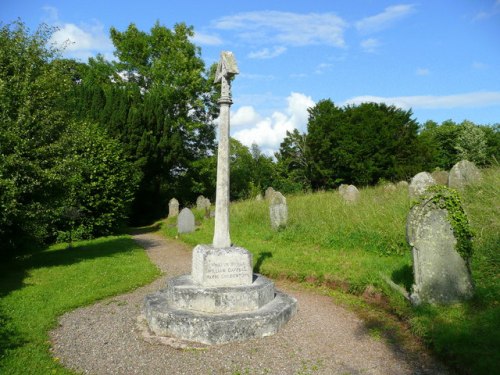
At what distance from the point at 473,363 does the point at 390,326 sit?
1.58 m

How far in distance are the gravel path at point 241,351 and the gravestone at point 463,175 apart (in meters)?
7.83

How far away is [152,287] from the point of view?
348 inches

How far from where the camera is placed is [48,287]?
8.40 metres

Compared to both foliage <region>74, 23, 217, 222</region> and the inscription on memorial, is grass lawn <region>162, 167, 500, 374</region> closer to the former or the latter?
the inscription on memorial

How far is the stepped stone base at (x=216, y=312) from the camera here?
5.49 meters

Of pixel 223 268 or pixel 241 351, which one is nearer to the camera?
pixel 241 351

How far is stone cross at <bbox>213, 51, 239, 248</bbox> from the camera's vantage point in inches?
256

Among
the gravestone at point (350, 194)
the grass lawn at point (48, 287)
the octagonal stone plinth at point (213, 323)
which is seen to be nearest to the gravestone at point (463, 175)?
the gravestone at point (350, 194)

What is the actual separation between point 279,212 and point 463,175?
6246 millimetres

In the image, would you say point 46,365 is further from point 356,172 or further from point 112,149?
point 356,172

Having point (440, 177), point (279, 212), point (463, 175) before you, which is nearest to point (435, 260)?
point (463, 175)

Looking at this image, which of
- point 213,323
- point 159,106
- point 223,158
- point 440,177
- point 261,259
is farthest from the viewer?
point 159,106

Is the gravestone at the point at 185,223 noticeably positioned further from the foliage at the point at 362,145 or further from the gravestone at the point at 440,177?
the foliage at the point at 362,145

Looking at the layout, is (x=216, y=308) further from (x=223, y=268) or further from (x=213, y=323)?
(x=223, y=268)
